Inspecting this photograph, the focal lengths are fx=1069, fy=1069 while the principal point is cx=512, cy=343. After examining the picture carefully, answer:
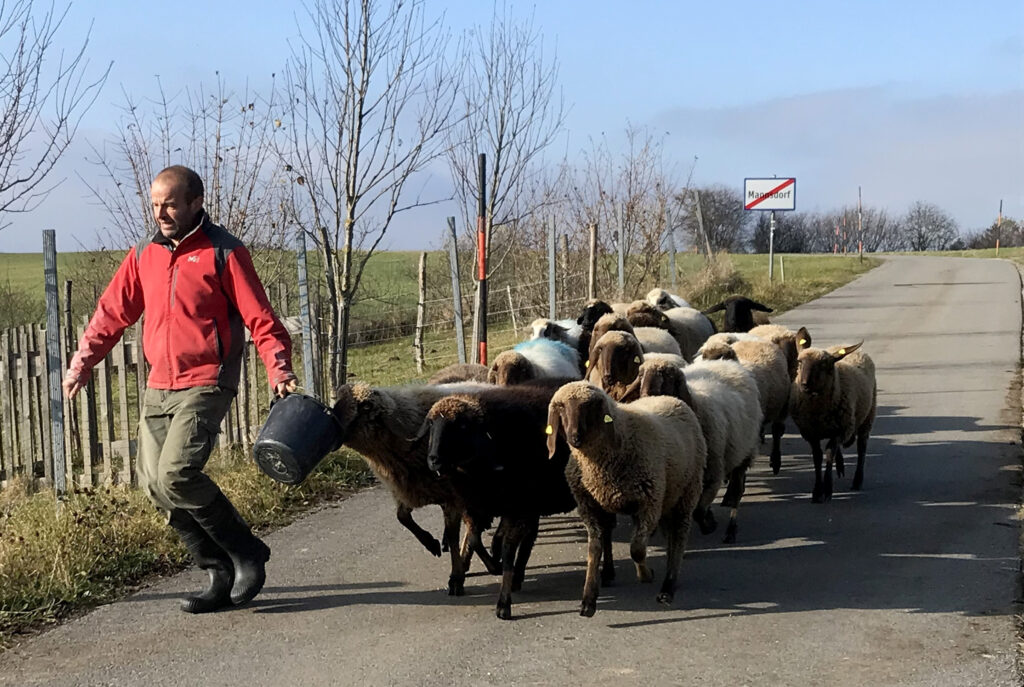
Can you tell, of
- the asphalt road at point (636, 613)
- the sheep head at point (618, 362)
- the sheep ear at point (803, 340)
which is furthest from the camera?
the sheep ear at point (803, 340)

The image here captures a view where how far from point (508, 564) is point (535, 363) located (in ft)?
12.0

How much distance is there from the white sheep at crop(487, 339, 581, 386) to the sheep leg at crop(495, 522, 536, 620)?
2130 millimetres

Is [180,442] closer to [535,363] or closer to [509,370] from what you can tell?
[509,370]

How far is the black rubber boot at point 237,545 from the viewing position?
19.5 feet

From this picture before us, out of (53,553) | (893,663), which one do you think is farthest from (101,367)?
(893,663)

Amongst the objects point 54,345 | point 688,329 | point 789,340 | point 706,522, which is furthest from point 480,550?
point 688,329

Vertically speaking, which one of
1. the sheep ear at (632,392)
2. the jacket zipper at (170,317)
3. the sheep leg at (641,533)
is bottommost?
the sheep leg at (641,533)

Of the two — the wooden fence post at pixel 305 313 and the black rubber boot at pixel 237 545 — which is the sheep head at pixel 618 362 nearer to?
the wooden fence post at pixel 305 313

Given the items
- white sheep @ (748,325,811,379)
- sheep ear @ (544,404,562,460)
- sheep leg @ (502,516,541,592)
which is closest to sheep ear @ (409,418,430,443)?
sheep ear @ (544,404,562,460)

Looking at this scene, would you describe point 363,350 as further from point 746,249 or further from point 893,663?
point 746,249

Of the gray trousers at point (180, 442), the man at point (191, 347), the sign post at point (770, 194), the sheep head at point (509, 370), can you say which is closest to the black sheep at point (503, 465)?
the man at point (191, 347)

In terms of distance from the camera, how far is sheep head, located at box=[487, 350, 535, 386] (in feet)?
27.8

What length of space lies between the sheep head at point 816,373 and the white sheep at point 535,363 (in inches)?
77.7

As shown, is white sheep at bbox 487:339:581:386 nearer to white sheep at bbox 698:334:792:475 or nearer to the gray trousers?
white sheep at bbox 698:334:792:475
